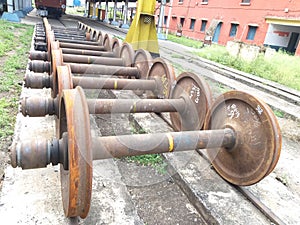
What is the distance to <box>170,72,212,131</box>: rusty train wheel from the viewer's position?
8.63 feet

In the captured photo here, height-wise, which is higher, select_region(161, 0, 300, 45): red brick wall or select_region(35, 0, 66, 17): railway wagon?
select_region(161, 0, 300, 45): red brick wall

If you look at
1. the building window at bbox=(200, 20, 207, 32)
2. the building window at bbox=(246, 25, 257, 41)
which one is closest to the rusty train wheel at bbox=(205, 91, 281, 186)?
the building window at bbox=(246, 25, 257, 41)

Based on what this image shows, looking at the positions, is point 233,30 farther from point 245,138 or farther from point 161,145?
point 161,145

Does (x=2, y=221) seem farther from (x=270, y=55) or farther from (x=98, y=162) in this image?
(x=270, y=55)

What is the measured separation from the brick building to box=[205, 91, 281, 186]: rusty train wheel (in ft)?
45.1

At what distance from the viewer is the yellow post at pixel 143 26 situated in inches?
221

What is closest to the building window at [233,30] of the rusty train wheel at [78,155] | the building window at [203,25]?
the building window at [203,25]

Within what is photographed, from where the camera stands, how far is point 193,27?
24.1 m

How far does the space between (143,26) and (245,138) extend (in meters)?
4.32

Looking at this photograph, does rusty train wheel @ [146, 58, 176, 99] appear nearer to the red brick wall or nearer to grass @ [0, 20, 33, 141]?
grass @ [0, 20, 33, 141]

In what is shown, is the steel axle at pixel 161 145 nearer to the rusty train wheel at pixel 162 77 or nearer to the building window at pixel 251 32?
the rusty train wheel at pixel 162 77

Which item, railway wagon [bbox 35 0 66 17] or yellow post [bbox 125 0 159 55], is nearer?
yellow post [bbox 125 0 159 55]

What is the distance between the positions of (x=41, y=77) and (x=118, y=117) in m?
1.31

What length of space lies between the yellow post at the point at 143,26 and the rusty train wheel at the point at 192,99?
301 cm
